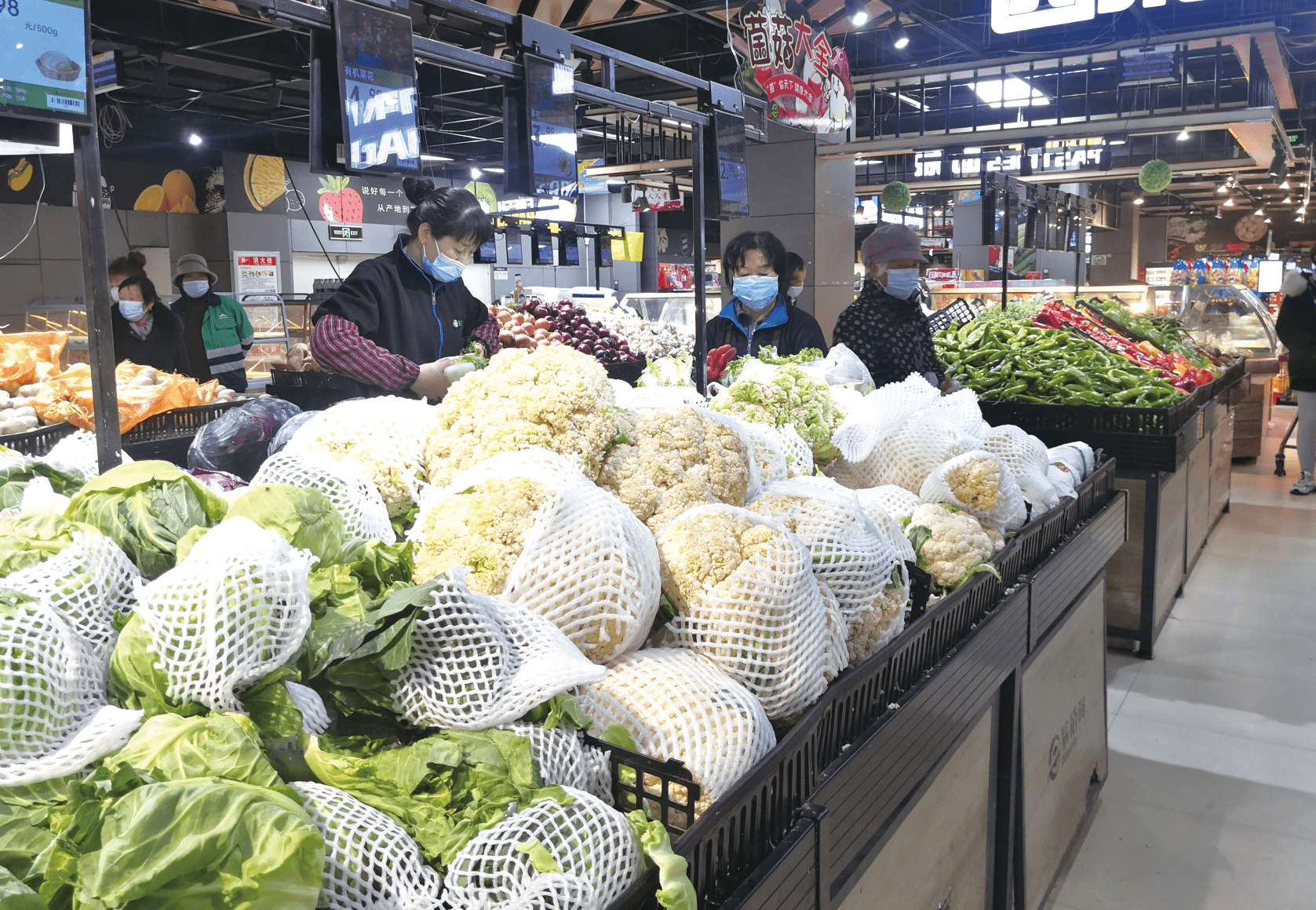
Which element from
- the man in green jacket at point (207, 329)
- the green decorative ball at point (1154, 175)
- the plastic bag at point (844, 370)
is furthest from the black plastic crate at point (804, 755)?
the green decorative ball at point (1154, 175)

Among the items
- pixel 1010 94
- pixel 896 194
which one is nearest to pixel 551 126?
pixel 896 194

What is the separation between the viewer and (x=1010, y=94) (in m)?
14.7

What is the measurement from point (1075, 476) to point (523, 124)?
2078mm

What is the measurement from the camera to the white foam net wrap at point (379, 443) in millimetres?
1698

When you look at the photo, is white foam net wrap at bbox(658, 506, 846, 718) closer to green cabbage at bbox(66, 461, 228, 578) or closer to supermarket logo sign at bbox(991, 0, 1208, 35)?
green cabbage at bbox(66, 461, 228, 578)

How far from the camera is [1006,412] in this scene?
504 centimetres

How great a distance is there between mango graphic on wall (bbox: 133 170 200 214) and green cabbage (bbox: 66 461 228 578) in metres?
14.3

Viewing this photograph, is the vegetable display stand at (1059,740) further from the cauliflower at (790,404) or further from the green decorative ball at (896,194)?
the green decorative ball at (896,194)

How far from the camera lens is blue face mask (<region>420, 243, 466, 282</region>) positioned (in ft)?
12.1

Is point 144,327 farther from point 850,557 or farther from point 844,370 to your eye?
point 850,557

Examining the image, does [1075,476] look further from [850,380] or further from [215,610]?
[215,610]

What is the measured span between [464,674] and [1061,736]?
235cm

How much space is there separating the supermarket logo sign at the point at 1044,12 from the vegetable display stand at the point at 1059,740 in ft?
13.8

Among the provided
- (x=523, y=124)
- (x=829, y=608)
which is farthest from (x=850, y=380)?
(x=829, y=608)
